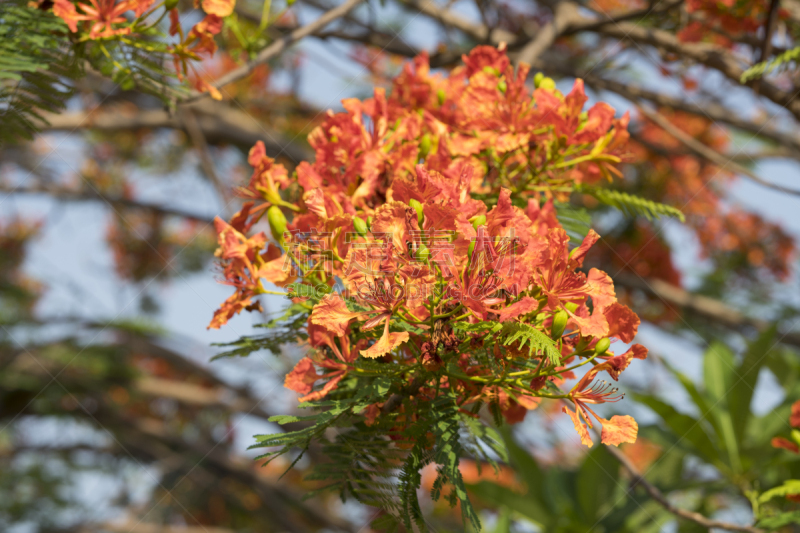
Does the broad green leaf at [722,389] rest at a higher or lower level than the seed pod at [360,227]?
lower

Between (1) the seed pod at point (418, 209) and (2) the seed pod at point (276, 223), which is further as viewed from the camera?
(2) the seed pod at point (276, 223)

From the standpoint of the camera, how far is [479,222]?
0.97m

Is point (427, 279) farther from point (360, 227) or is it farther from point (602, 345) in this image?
point (602, 345)

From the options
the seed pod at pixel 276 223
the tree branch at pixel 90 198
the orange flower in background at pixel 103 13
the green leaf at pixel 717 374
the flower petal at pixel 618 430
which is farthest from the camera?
the tree branch at pixel 90 198

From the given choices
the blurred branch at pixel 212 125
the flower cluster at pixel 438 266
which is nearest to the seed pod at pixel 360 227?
the flower cluster at pixel 438 266

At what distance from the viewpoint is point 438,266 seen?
37.0 inches

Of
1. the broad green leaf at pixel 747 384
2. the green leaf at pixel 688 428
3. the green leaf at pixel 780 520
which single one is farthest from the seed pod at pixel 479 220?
the broad green leaf at pixel 747 384

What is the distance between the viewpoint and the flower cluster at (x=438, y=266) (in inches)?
36.6

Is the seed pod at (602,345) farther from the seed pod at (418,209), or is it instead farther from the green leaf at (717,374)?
the green leaf at (717,374)

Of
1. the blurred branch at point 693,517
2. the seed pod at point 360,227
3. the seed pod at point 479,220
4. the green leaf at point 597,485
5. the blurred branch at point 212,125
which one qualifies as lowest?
the green leaf at point 597,485

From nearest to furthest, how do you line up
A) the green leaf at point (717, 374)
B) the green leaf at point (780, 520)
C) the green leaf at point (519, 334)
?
the green leaf at point (519, 334), the green leaf at point (780, 520), the green leaf at point (717, 374)

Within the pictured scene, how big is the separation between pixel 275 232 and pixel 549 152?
744mm

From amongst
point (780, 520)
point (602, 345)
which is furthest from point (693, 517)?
point (602, 345)

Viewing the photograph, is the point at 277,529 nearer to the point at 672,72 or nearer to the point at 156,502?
the point at 156,502
